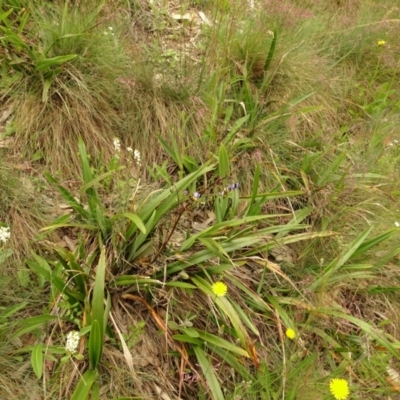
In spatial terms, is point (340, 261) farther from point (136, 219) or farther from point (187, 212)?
point (136, 219)

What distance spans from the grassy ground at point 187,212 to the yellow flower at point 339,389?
2.9 inches

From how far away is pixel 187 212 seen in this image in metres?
2.11

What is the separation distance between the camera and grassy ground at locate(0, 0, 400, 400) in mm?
1732

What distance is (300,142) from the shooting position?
266cm

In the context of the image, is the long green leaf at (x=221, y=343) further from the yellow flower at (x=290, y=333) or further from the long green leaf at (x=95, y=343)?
the long green leaf at (x=95, y=343)

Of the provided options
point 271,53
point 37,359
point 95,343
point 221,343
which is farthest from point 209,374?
point 271,53

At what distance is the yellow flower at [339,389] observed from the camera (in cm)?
162

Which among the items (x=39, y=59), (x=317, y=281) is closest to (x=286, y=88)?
(x=317, y=281)

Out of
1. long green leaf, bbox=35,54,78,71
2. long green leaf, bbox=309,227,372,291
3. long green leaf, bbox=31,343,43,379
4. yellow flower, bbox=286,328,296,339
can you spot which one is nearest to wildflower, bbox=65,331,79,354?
long green leaf, bbox=31,343,43,379

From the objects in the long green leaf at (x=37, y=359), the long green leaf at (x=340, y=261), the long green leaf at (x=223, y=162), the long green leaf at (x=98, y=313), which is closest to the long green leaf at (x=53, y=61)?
the long green leaf at (x=223, y=162)

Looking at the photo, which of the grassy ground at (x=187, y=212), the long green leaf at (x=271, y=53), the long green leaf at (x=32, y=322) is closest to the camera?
the long green leaf at (x=32, y=322)

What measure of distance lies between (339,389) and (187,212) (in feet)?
3.35

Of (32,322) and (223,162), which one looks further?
(223,162)

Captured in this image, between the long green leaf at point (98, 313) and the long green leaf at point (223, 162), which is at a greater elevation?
the long green leaf at point (223, 162)
